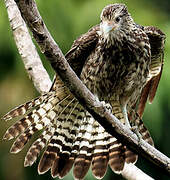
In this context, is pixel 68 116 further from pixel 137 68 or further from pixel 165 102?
pixel 165 102

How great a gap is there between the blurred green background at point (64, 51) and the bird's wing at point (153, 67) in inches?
44.5

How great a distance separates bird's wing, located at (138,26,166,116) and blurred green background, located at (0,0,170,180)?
3.71 feet

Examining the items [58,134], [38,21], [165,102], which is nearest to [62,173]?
[58,134]

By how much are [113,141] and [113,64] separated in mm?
690

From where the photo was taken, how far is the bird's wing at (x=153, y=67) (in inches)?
272

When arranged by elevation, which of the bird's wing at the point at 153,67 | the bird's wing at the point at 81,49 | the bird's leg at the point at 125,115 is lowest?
the bird's leg at the point at 125,115

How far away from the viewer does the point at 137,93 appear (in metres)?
6.58

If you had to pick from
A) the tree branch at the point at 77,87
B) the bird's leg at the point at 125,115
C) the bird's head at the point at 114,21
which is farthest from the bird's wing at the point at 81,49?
the tree branch at the point at 77,87

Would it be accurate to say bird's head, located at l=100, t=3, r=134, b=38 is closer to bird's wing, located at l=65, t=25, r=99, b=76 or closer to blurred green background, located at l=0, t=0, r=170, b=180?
bird's wing, located at l=65, t=25, r=99, b=76

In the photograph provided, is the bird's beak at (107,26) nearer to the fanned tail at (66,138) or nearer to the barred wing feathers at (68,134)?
the barred wing feathers at (68,134)

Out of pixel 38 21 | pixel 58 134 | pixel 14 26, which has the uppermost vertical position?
pixel 14 26

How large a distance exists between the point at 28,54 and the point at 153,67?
1.20 meters

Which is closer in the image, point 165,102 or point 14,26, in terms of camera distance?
point 14,26

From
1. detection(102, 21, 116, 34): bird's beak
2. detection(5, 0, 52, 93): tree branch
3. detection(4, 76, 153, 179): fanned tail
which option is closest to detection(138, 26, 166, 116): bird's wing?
detection(4, 76, 153, 179): fanned tail
